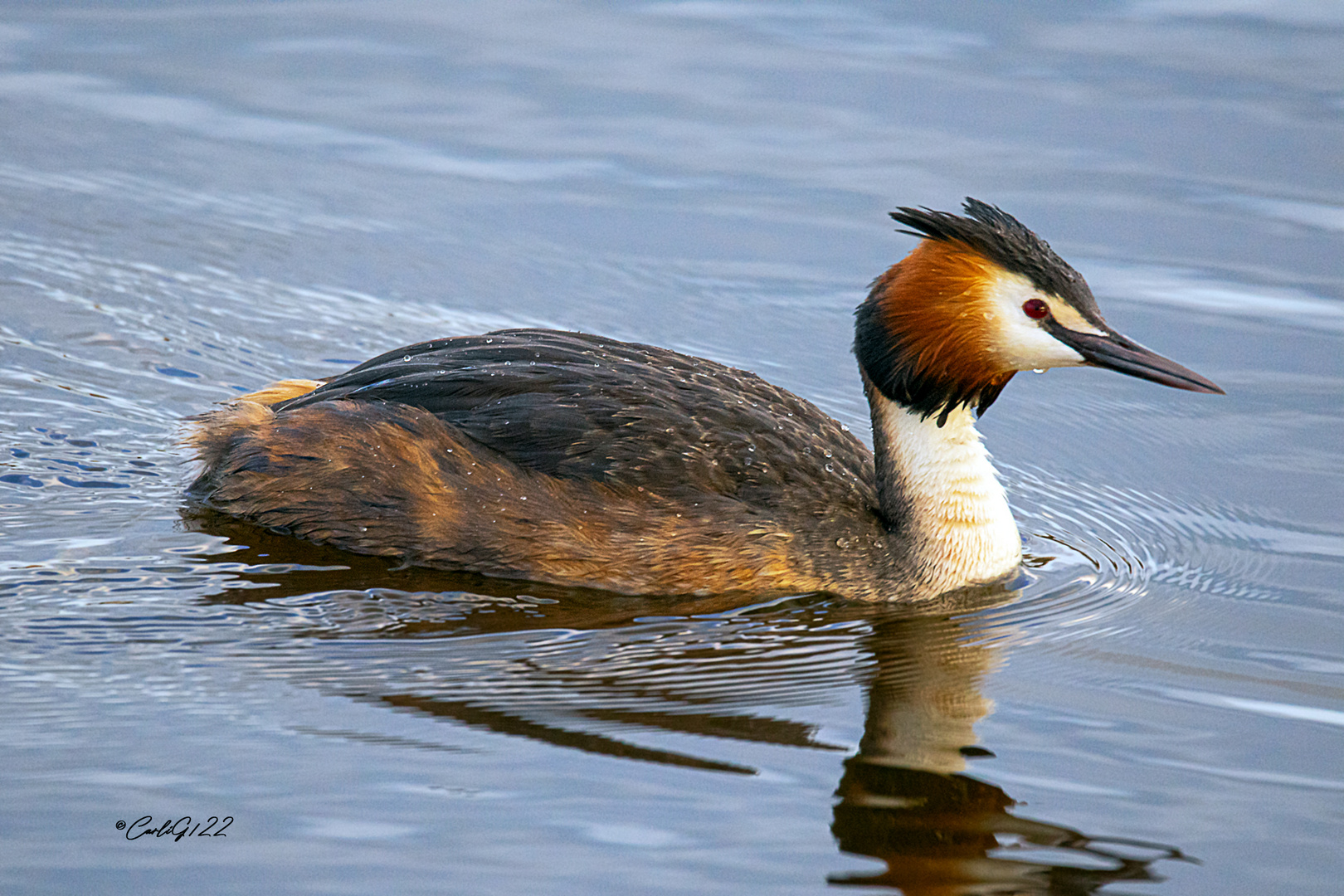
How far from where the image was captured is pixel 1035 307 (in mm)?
7059

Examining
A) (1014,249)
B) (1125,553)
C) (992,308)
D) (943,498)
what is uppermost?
(1014,249)

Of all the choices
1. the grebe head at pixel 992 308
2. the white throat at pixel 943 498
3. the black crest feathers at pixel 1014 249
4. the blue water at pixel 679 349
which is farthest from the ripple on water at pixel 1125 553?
the black crest feathers at pixel 1014 249

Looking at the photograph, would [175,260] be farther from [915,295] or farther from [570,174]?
[915,295]

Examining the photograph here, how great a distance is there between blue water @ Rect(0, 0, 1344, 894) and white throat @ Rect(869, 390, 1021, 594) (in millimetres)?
291

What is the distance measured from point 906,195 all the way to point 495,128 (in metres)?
2.98

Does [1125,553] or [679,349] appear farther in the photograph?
[679,349]

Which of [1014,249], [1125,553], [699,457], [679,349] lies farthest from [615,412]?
[679,349]

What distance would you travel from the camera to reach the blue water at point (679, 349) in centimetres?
538

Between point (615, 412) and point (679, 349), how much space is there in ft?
8.57

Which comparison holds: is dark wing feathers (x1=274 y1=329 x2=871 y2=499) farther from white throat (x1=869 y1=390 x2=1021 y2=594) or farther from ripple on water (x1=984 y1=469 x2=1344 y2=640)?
ripple on water (x1=984 y1=469 x2=1344 y2=640)

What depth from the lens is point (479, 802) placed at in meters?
5.38

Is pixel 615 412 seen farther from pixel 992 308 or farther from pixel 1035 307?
pixel 1035 307

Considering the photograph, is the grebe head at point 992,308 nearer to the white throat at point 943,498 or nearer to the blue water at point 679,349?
the white throat at point 943,498

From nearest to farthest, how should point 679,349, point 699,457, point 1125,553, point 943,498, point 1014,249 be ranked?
1. point 1014,249
2. point 699,457
3. point 943,498
4. point 1125,553
5. point 679,349
